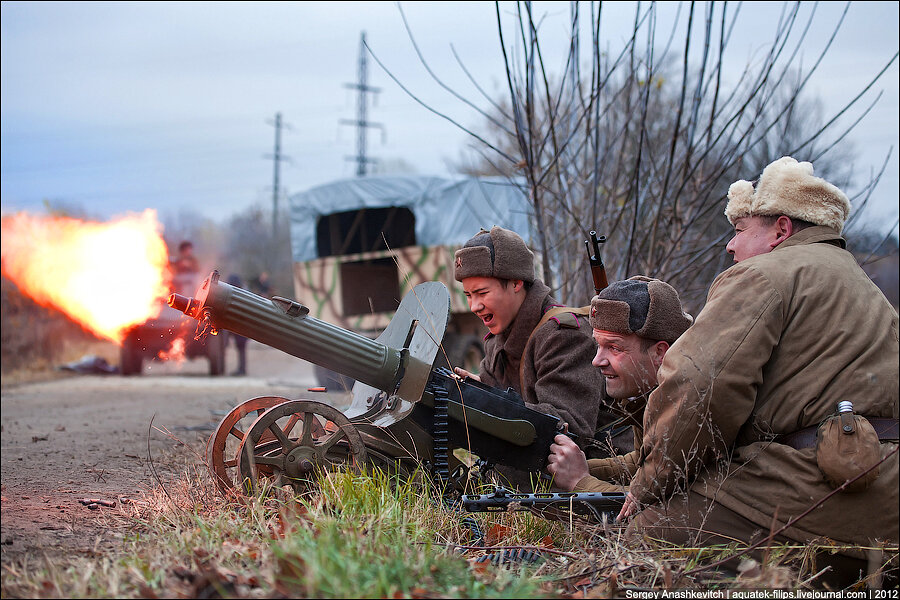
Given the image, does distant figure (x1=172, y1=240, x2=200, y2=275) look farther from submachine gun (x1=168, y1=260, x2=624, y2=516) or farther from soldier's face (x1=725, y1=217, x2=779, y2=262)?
soldier's face (x1=725, y1=217, x2=779, y2=262)

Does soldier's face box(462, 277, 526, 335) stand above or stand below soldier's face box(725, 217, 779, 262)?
below

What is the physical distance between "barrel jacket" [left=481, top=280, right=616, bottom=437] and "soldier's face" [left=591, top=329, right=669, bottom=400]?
475mm

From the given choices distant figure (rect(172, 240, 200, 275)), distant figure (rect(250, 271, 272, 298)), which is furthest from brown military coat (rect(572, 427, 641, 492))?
distant figure (rect(250, 271, 272, 298))

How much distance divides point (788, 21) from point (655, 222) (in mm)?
1328

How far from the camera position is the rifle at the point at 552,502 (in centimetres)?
328

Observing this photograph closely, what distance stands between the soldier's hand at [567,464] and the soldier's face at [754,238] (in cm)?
112

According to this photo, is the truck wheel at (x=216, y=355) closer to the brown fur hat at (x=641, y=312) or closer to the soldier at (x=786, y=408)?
the brown fur hat at (x=641, y=312)

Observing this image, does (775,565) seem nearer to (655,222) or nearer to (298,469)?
(298,469)

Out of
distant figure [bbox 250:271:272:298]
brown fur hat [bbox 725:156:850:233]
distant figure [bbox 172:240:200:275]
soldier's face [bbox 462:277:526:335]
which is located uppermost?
brown fur hat [bbox 725:156:850:233]

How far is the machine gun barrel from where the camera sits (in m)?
3.52

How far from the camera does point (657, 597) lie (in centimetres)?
266

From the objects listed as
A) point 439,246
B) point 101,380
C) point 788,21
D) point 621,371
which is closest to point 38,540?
point 621,371

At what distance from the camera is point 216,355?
15383 mm

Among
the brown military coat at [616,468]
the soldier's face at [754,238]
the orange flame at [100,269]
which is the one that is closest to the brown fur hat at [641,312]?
the soldier's face at [754,238]
